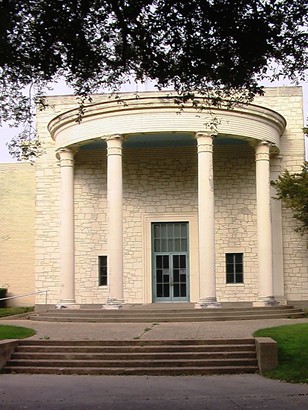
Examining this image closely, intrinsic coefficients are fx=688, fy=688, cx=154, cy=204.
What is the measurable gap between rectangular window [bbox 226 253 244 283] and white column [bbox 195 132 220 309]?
4.40 metres

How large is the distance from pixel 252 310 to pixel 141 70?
15.1m

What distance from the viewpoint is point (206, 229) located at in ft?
81.8

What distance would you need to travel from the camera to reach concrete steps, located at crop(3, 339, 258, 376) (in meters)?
15.4

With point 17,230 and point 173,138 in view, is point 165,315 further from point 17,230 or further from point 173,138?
point 17,230

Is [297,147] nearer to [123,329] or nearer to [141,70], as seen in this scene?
[123,329]

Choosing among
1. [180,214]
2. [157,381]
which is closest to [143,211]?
[180,214]

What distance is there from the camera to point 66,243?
27.1m

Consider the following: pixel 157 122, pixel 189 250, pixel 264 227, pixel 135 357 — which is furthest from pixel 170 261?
pixel 135 357

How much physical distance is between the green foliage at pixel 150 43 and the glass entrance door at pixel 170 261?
60.1ft

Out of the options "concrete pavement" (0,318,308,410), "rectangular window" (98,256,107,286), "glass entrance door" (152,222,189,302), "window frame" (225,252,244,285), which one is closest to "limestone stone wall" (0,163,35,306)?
"rectangular window" (98,256,107,286)

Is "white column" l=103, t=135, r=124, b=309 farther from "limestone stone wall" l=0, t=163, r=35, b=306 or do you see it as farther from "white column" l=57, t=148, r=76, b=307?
"limestone stone wall" l=0, t=163, r=35, b=306

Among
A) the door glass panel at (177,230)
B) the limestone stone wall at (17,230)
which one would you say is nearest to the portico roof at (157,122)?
the door glass panel at (177,230)

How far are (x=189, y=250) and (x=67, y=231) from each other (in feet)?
17.9

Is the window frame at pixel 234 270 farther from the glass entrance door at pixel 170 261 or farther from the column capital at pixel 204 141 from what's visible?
the column capital at pixel 204 141
